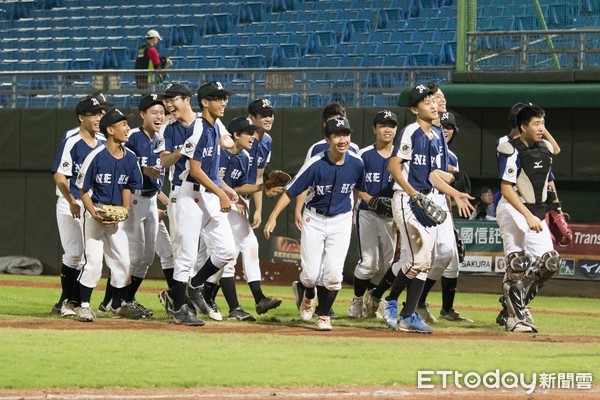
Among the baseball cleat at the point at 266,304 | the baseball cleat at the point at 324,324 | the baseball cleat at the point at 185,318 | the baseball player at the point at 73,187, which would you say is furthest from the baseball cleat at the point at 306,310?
the baseball player at the point at 73,187

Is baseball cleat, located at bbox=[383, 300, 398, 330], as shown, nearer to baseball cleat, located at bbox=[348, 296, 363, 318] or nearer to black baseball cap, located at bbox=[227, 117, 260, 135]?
baseball cleat, located at bbox=[348, 296, 363, 318]

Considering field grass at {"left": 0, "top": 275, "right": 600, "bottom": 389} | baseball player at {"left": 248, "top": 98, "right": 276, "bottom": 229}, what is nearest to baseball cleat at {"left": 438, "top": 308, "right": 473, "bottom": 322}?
field grass at {"left": 0, "top": 275, "right": 600, "bottom": 389}

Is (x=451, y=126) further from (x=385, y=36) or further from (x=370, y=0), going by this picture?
(x=370, y=0)

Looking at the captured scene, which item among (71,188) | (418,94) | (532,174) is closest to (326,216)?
(418,94)

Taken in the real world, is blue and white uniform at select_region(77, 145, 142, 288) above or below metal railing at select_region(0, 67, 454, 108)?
below

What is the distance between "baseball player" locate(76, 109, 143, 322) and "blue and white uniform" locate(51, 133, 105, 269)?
Answer: 51 centimetres

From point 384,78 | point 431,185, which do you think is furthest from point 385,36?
point 431,185

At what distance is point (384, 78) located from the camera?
1880 centimetres

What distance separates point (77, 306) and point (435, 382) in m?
5.26

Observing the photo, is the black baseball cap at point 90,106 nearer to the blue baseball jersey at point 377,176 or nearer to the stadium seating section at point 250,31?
the blue baseball jersey at point 377,176

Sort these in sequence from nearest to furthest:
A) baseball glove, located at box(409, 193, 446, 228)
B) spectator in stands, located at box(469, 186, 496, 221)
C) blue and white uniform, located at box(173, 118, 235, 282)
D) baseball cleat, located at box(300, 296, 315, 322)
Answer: baseball glove, located at box(409, 193, 446, 228) < blue and white uniform, located at box(173, 118, 235, 282) < baseball cleat, located at box(300, 296, 315, 322) < spectator in stands, located at box(469, 186, 496, 221)

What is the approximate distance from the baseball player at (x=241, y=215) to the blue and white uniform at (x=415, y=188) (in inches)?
68.3

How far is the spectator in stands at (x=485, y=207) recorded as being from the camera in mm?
17953

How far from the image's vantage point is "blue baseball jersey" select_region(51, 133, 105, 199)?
1177 cm
